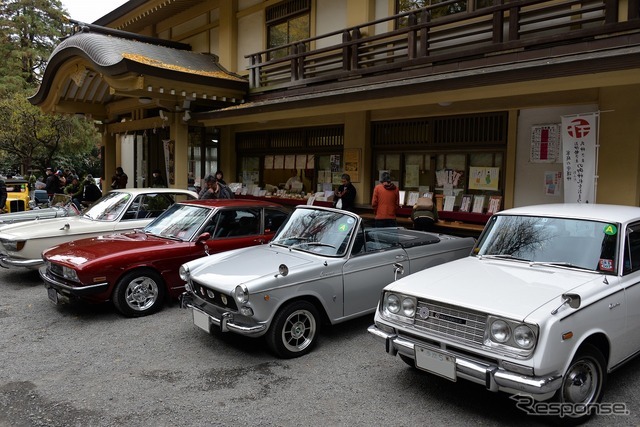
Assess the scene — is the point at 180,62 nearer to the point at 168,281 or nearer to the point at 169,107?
the point at 169,107

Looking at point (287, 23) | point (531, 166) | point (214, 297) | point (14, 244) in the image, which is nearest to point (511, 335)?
point (214, 297)

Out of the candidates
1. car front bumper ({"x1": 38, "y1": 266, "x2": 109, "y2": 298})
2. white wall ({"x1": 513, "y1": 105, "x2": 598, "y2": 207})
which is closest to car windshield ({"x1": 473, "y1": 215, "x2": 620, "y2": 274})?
white wall ({"x1": 513, "y1": 105, "x2": 598, "y2": 207})

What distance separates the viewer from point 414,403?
3.86 metres

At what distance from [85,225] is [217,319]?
420cm

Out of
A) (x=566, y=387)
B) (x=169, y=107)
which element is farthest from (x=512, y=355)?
(x=169, y=107)

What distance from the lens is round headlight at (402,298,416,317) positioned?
386 cm

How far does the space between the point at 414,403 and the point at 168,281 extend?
3.76 meters

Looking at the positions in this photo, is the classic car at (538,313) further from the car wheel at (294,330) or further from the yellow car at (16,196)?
the yellow car at (16,196)

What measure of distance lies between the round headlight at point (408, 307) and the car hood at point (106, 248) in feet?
11.8

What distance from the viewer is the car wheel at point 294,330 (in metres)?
4.64

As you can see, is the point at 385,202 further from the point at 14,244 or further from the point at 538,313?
the point at 14,244

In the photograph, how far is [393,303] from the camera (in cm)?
404

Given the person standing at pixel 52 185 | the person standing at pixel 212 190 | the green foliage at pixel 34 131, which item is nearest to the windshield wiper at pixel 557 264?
the person standing at pixel 212 190

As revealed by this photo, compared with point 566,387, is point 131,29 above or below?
above
